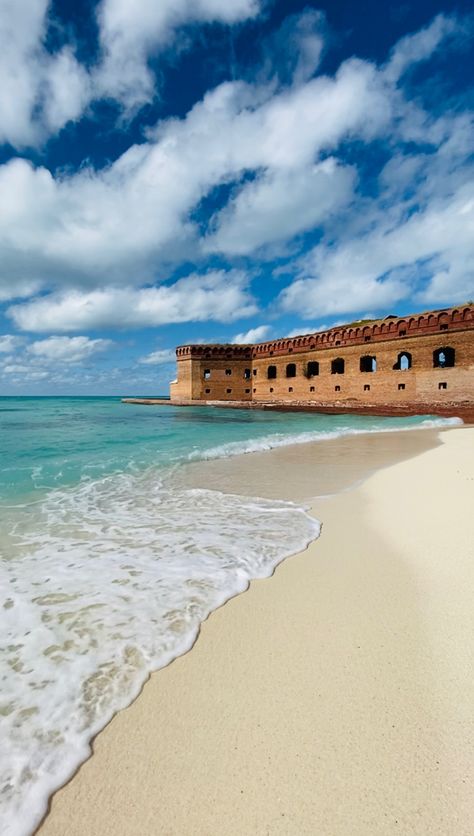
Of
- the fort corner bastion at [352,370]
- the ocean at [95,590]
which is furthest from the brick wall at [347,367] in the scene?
the ocean at [95,590]

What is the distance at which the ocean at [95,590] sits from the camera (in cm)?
137

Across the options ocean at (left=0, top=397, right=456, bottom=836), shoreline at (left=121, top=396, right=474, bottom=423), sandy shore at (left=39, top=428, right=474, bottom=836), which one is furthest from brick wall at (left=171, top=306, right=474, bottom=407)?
sandy shore at (left=39, top=428, right=474, bottom=836)

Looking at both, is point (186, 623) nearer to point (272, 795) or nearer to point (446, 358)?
point (272, 795)

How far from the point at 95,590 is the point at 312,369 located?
102ft

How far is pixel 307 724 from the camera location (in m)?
1.34

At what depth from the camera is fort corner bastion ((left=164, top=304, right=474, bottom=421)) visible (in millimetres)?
23500

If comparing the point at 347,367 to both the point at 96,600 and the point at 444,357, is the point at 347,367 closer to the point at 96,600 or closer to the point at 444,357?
the point at 444,357

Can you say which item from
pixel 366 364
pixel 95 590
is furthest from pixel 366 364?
pixel 95 590

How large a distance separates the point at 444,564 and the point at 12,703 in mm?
2554

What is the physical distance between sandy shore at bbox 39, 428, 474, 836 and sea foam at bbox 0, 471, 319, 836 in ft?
0.41

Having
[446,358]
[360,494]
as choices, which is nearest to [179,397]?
[446,358]

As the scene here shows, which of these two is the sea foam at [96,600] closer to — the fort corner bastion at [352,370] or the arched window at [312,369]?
the fort corner bastion at [352,370]

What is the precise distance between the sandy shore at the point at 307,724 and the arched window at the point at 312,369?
98.1ft

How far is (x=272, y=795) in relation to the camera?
1.10 m
